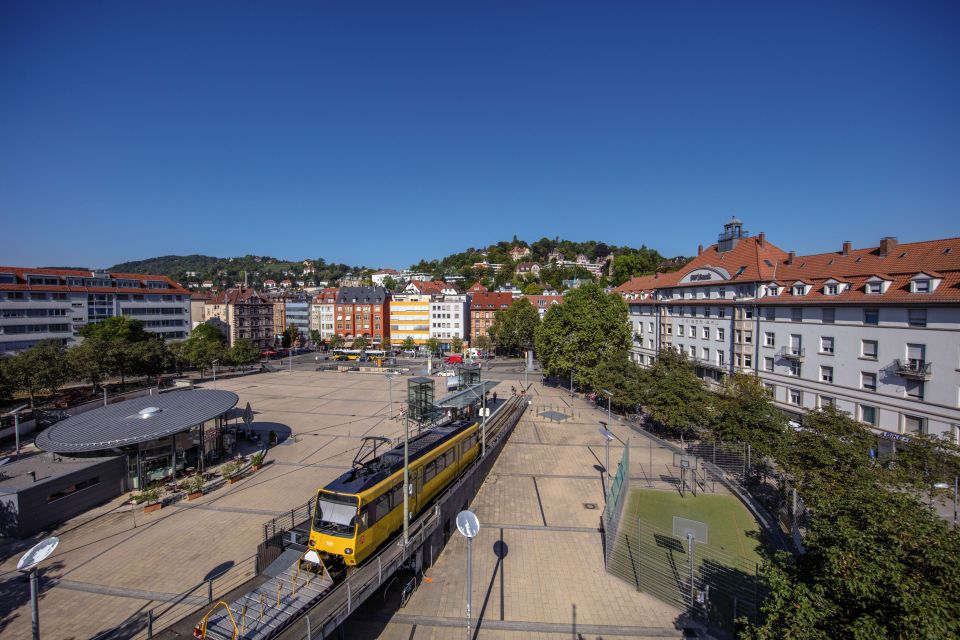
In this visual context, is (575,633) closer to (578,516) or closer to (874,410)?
(578,516)

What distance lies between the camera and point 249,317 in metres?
79.8

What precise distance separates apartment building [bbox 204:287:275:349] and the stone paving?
7055cm

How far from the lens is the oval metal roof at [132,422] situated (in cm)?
1906

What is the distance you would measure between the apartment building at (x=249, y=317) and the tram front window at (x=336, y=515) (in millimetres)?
73612

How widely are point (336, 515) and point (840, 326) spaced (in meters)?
32.8

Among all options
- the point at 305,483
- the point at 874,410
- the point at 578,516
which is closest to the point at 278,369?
the point at 305,483

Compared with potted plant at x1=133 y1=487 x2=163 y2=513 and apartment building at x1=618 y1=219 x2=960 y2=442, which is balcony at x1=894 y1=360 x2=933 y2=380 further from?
potted plant at x1=133 y1=487 x2=163 y2=513

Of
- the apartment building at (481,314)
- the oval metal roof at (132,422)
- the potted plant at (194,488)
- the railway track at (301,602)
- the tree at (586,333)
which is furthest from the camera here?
the apartment building at (481,314)

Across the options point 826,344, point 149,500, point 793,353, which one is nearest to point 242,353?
point 149,500

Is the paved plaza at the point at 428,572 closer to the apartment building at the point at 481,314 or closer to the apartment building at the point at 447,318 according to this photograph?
the apartment building at the point at 447,318

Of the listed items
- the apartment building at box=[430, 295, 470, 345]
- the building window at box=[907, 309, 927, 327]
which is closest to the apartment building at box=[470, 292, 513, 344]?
the apartment building at box=[430, 295, 470, 345]

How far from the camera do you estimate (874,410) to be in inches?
1037

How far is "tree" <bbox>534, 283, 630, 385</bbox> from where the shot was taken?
42375 mm

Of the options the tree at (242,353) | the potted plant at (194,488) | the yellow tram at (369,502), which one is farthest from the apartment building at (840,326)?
the tree at (242,353)
